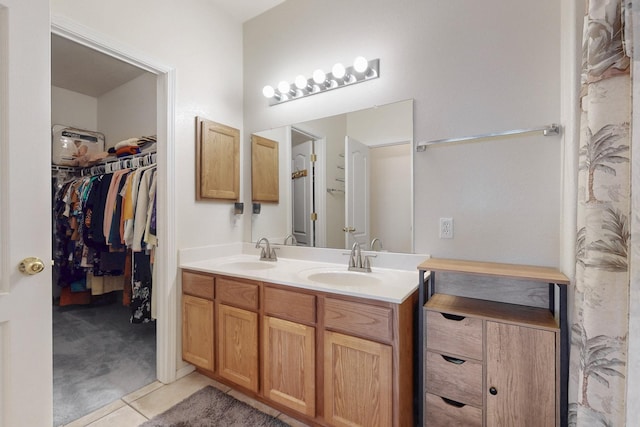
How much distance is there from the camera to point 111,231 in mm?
2396

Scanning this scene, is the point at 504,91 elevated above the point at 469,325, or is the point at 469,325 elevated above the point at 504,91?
the point at 504,91

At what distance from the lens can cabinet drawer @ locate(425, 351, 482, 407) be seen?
1.28 m

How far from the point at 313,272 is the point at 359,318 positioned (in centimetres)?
54

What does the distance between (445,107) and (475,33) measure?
400 millimetres

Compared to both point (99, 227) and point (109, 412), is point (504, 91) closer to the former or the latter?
point (109, 412)

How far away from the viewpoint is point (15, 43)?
110cm

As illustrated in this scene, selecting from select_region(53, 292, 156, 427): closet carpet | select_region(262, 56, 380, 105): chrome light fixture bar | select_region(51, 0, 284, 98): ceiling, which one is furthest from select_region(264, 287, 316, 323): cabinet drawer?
select_region(51, 0, 284, 98): ceiling

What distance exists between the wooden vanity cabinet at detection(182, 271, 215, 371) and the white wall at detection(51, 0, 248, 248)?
0.31m

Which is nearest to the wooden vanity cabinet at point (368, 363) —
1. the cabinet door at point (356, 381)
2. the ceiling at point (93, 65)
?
the cabinet door at point (356, 381)

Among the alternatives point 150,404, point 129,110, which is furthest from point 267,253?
point 129,110

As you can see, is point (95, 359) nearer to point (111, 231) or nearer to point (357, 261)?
point (111, 231)

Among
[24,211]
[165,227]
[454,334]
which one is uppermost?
[24,211]

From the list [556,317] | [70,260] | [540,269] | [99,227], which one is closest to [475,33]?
[540,269]

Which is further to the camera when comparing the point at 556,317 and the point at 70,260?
the point at 70,260
